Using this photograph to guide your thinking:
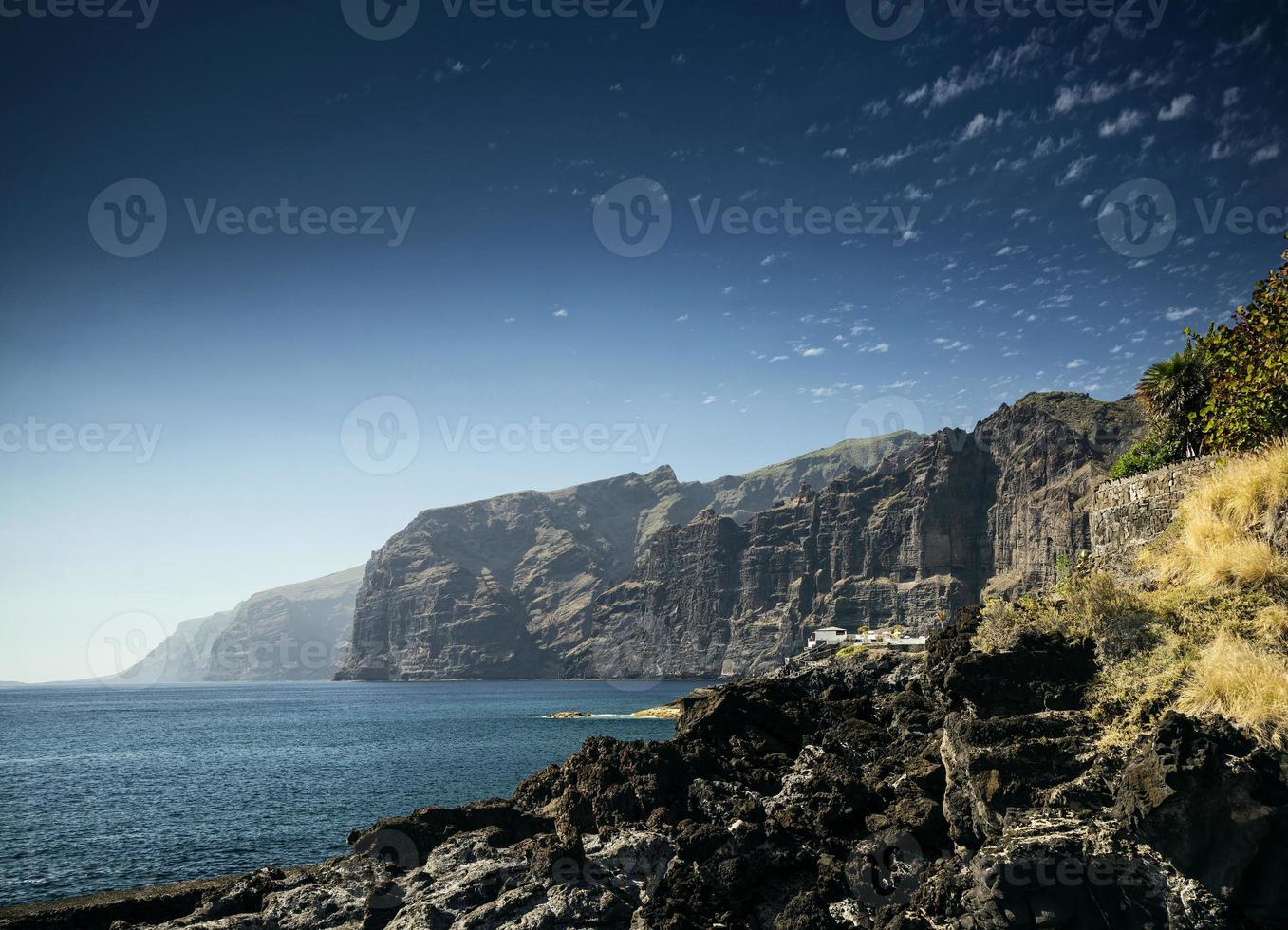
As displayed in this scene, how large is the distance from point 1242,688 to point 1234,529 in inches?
191

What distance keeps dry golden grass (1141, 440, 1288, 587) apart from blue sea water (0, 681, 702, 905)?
28882 millimetres

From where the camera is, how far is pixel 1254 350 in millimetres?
20375

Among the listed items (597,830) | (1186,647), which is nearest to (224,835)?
(597,830)

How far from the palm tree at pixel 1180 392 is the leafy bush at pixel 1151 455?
0.83 meters

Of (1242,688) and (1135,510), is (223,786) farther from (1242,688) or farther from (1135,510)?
(1242,688)

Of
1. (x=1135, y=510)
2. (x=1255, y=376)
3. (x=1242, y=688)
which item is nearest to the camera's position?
(x=1242, y=688)

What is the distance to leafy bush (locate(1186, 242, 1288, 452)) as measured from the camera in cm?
1844

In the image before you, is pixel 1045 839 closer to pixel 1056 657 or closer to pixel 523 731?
pixel 1056 657

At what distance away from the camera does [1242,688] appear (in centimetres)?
1234

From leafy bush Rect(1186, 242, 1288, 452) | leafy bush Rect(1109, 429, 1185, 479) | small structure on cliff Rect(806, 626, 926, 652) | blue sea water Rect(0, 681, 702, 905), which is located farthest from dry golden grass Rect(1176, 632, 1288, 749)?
small structure on cliff Rect(806, 626, 926, 652)

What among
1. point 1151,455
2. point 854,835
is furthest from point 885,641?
point 854,835

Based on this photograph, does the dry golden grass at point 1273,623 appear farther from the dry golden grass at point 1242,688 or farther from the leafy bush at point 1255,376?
the leafy bush at point 1255,376

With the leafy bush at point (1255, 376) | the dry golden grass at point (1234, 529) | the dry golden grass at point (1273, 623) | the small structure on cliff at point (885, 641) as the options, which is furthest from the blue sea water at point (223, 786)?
the leafy bush at point (1255, 376)

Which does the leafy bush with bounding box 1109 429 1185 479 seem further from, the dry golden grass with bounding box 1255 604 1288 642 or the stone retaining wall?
the dry golden grass with bounding box 1255 604 1288 642
